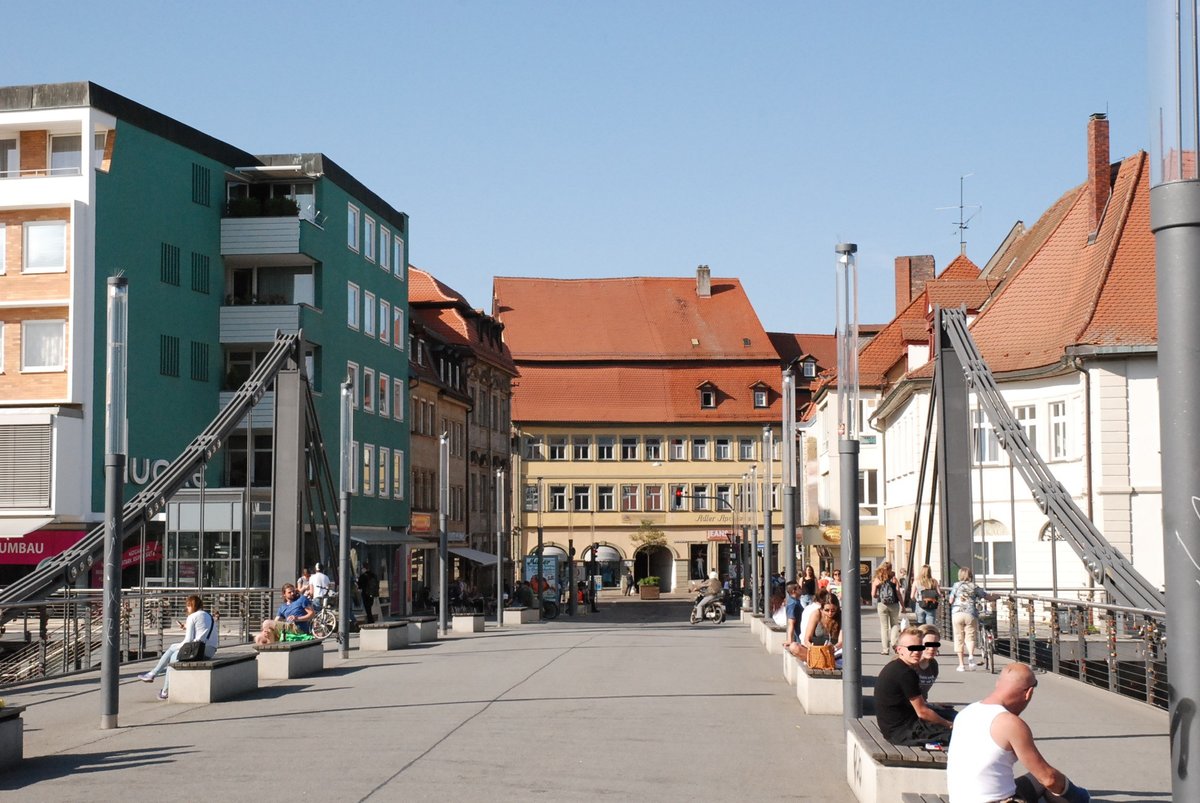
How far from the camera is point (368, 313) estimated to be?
2287 inches

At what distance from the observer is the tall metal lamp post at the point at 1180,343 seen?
4777 millimetres

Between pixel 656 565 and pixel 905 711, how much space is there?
82044mm

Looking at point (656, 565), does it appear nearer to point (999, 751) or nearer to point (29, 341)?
point (29, 341)

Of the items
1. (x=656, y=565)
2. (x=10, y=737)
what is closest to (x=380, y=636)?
(x=10, y=737)

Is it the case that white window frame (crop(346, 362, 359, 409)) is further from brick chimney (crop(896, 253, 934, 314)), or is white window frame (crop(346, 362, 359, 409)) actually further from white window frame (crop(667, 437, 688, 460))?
white window frame (crop(667, 437, 688, 460))

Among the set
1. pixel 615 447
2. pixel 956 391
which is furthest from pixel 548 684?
pixel 615 447

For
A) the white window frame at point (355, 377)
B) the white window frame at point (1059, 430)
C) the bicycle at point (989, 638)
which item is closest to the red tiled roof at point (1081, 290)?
the white window frame at point (1059, 430)

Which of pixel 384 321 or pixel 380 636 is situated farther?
pixel 384 321

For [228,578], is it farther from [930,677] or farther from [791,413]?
[930,677]

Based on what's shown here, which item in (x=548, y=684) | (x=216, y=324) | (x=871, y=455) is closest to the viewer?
(x=548, y=684)

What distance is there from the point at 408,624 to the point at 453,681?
408 inches

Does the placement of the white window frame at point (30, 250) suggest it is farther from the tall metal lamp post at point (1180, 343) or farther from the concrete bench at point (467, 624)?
the tall metal lamp post at point (1180, 343)

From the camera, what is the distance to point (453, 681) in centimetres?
2058

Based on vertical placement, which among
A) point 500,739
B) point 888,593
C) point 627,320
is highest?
point 627,320
